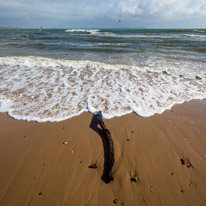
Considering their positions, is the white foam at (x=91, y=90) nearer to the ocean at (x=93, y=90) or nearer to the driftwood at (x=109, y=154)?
the ocean at (x=93, y=90)

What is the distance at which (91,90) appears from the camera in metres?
5.00

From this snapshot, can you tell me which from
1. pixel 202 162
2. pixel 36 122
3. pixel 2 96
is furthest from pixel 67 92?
pixel 202 162

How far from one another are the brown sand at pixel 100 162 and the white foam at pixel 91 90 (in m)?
0.43

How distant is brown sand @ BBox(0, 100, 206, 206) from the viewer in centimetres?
196

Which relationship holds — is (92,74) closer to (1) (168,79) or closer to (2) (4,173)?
(1) (168,79)

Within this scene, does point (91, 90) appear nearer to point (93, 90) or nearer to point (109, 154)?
point (93, 90)

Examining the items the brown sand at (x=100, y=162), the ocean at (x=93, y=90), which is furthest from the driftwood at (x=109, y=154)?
the ocean at (x=93, y=90)

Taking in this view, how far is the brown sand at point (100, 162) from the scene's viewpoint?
1957 mm

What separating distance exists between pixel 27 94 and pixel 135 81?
162 inches

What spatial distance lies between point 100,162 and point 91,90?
2.99 meters

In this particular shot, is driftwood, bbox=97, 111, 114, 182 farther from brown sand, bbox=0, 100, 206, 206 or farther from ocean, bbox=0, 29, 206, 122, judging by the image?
ocean, bbox=0, 29, 206, 122

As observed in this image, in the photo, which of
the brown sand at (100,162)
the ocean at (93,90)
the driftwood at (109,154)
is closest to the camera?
the brown sand at (100,162)

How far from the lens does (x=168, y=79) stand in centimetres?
612

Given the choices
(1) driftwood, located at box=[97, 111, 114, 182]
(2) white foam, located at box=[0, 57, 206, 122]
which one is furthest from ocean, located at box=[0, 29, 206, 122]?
(1) driftwood, located at box=[97, 111, 114, 182]
